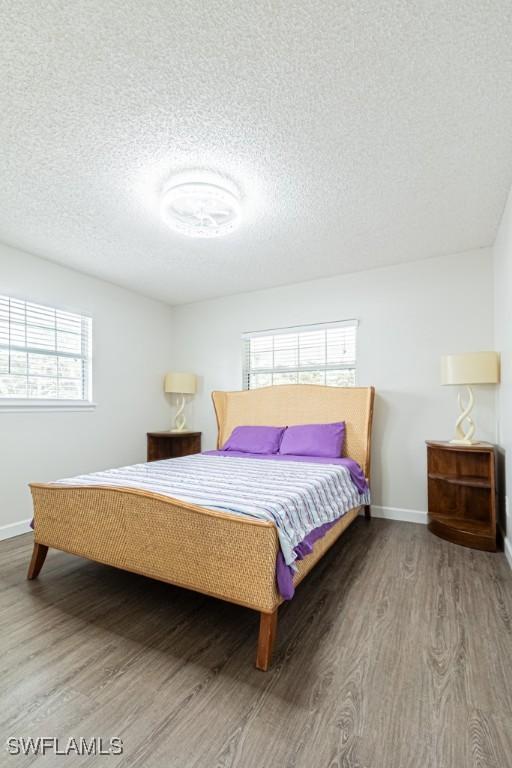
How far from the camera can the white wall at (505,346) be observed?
2.51 m

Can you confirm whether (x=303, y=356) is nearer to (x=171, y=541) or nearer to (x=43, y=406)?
(x=43, y=406)

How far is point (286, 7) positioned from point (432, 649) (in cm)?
266

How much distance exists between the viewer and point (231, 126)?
6.13 feet

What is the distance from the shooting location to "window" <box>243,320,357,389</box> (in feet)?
13.3

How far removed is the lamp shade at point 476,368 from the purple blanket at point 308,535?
3.64 feet

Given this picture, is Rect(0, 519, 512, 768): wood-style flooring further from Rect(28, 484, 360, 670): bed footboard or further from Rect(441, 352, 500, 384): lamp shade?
Rect(441, 352, 500, 384): lamp shade

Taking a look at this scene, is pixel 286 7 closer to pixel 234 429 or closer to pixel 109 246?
pixel 109 246

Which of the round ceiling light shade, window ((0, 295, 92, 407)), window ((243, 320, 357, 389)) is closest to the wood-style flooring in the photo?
window ((0, 295, 92, 407))

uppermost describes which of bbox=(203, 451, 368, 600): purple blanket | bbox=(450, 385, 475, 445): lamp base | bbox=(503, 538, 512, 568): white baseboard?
bbox=(450, 385, 475, 445): lamp base

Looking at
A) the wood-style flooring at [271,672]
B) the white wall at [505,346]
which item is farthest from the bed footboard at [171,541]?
the white wall at [505,346]

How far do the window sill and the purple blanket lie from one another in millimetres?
1440

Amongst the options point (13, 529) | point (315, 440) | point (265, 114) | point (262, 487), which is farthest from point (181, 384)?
point (265, 114)

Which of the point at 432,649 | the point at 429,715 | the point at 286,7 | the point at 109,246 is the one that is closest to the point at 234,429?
the point at 109,246

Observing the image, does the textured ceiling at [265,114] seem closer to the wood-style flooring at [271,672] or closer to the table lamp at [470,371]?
the table lamp at [470,371]
